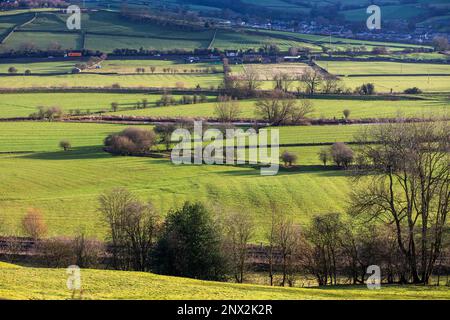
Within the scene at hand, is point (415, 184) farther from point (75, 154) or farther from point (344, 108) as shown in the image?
point (344, 108)

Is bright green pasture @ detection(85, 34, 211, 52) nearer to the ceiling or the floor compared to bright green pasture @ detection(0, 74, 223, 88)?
nearer to the ceiling

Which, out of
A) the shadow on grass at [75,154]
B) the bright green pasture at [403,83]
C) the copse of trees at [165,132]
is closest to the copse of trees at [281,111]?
the copse of trees at [165,132]

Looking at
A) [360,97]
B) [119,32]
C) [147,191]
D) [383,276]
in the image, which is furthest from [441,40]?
[383,276]

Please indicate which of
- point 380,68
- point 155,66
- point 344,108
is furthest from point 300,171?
point 155,66

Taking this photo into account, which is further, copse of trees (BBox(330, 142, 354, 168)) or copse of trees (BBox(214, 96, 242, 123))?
copse of trees (BBox(214, 96, 242, 123))

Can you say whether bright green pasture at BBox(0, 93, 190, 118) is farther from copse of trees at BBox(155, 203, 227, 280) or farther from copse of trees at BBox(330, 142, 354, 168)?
copse of trees at BBox(155, 203, 227, 280)

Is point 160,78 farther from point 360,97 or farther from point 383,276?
point 383,276

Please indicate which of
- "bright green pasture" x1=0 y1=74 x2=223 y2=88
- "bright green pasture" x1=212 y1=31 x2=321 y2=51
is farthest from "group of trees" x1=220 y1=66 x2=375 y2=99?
"bright green pasture" x1=212 y1=31 x2=321 y2=51
